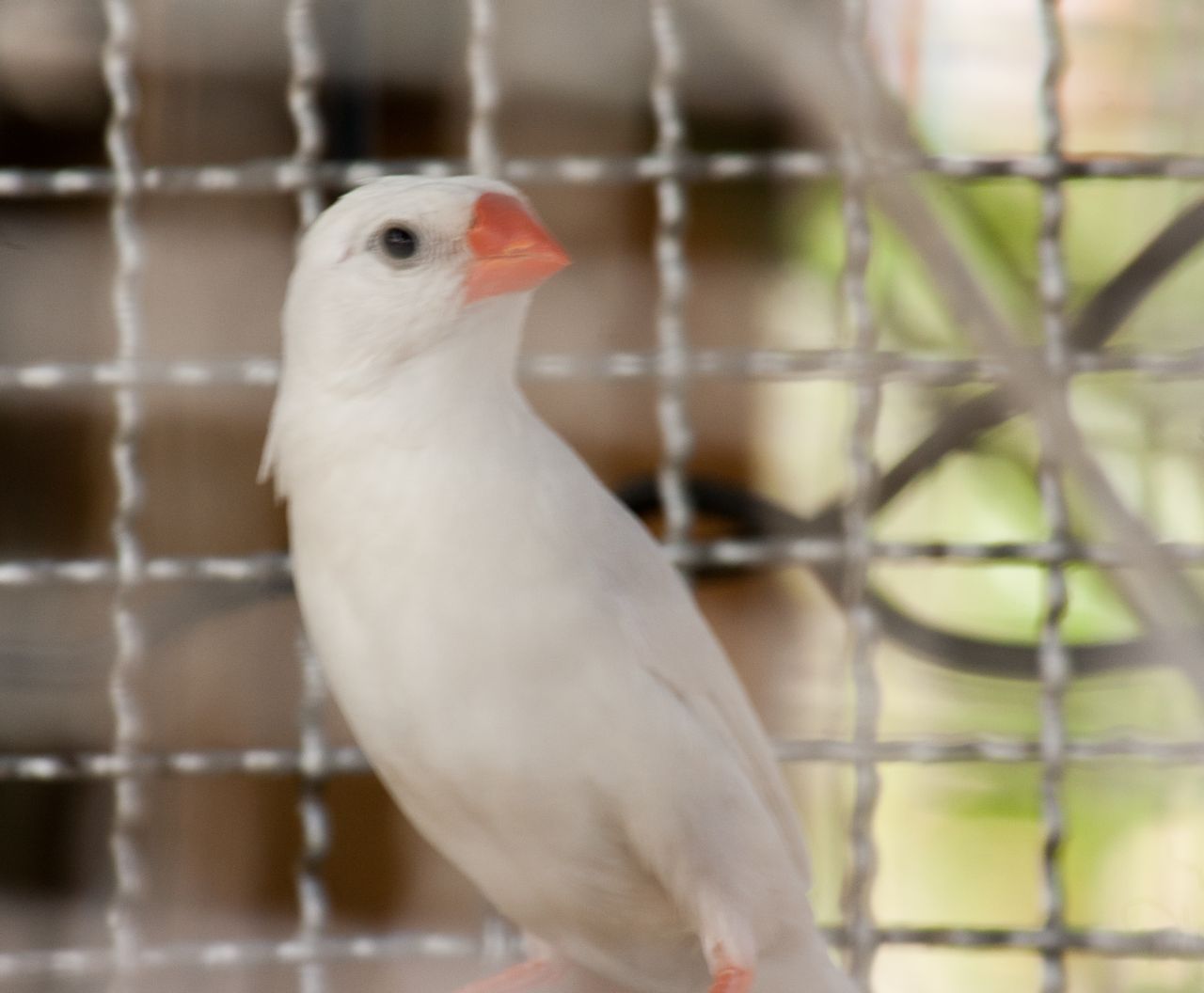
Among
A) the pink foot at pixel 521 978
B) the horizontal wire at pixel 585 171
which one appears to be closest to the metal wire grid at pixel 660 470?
the horizontal wire at pixel 585 171

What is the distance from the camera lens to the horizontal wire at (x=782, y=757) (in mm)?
711

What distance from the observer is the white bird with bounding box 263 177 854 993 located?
1.66 feet

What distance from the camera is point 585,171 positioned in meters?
0.74

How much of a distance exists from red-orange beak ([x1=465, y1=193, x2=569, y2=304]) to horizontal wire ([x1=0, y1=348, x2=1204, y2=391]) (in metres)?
0.19

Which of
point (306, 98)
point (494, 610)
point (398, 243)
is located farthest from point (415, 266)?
point (306, 98)

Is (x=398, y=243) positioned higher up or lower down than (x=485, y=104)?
lower down

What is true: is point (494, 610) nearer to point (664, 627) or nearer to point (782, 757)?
point (664, 627)

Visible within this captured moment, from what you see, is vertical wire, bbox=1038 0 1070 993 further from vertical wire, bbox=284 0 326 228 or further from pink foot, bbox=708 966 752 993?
vertical wire, bbox=284 0 326 228

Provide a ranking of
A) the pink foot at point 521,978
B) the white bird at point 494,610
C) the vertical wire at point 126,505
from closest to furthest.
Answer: the white bird at point 494,610 → the pink foot at point 521,978 → the vertical wire at point 126,505

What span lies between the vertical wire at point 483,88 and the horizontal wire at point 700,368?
11cm

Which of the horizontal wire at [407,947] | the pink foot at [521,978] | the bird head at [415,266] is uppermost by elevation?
the bird head at [415,266]

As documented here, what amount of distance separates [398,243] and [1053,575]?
0.41 meters

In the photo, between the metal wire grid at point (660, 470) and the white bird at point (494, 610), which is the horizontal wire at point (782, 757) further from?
the white bird at point (494, 610)

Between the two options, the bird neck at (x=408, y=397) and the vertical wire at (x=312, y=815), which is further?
the vertical wire at (x=312, y=815)
